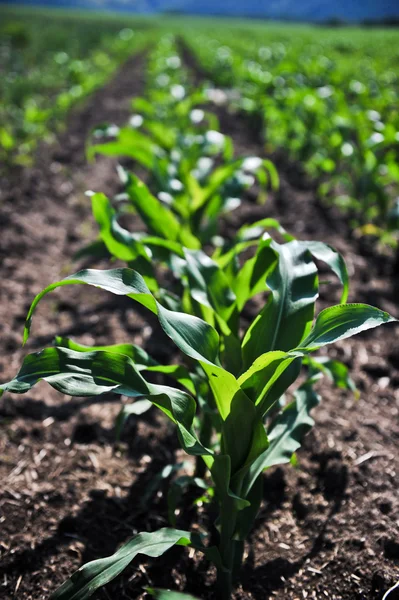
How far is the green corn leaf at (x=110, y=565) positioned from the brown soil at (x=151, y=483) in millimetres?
313

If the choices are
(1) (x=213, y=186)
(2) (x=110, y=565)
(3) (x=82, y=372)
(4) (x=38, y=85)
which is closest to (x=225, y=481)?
(2) (x=110, y=565)

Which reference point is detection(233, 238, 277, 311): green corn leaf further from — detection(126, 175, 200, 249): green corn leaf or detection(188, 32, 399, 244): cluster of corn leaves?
detection(188, 32, 399, 244): cluster of corn leaves

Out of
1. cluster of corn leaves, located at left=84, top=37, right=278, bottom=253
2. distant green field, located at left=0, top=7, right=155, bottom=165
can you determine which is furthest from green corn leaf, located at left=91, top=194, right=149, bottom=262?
distant green field, located at left=0, top=7, right=155, bottom=165

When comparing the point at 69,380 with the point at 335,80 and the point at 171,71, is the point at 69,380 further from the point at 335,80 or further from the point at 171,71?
the point at 171,71

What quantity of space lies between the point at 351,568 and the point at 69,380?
3.22ft

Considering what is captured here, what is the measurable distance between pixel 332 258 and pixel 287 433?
53cm

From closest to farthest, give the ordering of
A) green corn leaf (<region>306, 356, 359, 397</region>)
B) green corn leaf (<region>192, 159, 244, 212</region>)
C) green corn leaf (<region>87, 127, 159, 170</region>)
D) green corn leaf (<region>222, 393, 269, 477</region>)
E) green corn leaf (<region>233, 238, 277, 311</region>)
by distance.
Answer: green corn leaf (<region>222, 393, 269, 477</region>), green corn leaf (<region>233, 238, 277, 311</region>), green corn leaf (<region>306, 356, 359, 397</region>), green corn leaf (<region>87, 127, 159, 170</region>), green corn leaf (<region>192, 159, 244, 212</region>)

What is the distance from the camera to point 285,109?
578cm

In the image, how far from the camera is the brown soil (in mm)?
1458

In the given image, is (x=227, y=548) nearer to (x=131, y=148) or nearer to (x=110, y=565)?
(x=110, y=565)

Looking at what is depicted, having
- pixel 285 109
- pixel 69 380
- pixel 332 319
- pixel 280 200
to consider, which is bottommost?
pixel 280 200

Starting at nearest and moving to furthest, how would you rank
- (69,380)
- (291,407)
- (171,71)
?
(69,380), (291,407), (171,71)

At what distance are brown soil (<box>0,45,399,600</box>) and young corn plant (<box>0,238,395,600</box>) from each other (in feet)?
0.67

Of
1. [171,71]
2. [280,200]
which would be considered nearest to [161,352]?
[280,200]
